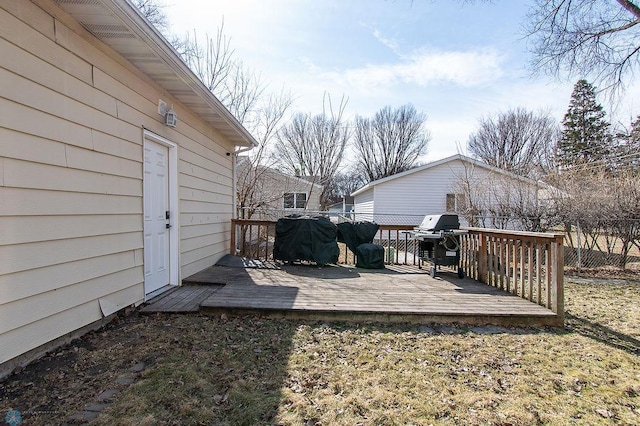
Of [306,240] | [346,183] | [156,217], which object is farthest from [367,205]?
[346,183]

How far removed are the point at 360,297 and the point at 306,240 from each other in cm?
224

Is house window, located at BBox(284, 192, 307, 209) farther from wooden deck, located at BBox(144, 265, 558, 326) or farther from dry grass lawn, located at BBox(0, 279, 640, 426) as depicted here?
dry grass lawn, located at BBox(0, 279, 640, 426)

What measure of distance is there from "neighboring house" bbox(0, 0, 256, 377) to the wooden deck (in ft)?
2.63

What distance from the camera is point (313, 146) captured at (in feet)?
72.3

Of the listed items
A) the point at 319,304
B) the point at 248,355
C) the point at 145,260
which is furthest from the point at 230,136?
the point at 248,355

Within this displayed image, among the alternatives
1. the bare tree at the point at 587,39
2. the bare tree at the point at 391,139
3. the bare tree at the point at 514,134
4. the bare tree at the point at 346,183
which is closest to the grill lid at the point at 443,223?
the bare tree at the point at 587,39

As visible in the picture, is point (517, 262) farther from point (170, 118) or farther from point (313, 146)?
point (313, 146)

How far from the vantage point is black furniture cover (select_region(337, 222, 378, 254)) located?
6.71 m

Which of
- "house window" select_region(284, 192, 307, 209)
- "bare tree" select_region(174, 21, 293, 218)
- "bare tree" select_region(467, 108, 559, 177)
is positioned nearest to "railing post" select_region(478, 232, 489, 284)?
"bare tree" select_region(174, 21, 293, 218)

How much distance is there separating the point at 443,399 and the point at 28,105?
3603 millimetres

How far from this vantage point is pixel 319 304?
379 centimetres

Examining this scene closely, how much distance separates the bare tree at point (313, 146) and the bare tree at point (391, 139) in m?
9.00

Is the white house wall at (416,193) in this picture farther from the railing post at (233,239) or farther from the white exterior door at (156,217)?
the white exterior door at (156,217)

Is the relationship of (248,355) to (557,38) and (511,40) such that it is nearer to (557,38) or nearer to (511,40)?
(511,40)
